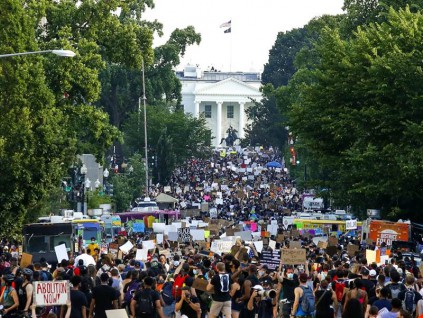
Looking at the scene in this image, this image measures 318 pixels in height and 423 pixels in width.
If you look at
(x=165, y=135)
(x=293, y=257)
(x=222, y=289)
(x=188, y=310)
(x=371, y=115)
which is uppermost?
(x=165, y=135)

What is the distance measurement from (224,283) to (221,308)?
47 cm

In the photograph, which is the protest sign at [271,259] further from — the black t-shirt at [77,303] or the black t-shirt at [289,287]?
the black t-shirt at [77,303]

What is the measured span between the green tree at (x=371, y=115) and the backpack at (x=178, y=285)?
71.6 ft

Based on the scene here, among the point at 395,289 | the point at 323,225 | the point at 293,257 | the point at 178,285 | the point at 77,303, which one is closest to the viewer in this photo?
the point at 77,303

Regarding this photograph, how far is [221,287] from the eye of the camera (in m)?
25.5

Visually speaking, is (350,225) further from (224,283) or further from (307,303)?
(307,303)

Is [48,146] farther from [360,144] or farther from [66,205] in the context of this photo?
[66,205]

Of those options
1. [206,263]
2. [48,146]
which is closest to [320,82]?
[48,146]

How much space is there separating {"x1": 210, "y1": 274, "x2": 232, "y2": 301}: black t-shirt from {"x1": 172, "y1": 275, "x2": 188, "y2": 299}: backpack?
85cm

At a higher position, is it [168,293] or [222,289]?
[222,289]

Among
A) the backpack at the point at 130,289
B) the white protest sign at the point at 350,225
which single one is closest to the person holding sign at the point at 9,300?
the backpack at the point at 130,289

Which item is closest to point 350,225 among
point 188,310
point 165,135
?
point 188,310

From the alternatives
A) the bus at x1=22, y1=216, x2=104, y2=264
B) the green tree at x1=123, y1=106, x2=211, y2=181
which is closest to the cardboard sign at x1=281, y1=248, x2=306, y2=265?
the bus at x1=22, y1=216, x2=104, y2=264

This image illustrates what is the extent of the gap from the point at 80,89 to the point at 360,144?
35.5 ft
